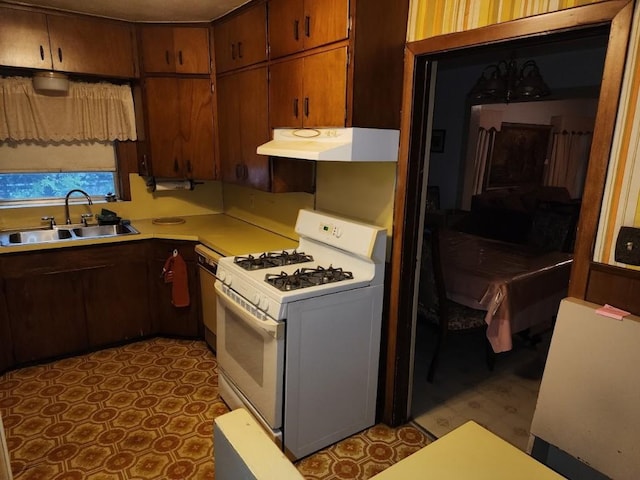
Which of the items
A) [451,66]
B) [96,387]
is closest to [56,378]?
[96,387]

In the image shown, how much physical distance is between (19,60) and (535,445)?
3709mm

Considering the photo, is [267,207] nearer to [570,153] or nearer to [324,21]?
[324,21]

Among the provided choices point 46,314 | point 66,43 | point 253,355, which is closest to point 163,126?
point 66,43

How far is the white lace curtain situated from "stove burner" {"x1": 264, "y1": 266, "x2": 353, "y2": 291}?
2.22 meters

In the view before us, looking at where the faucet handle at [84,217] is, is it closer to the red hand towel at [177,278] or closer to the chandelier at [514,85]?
the red hand towel at [177,278]

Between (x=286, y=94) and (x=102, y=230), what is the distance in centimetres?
201

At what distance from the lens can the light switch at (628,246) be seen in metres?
1.33

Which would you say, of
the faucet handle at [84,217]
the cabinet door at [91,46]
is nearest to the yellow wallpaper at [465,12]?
the cabinet door at [91,46]

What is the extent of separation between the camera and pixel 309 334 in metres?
2.01

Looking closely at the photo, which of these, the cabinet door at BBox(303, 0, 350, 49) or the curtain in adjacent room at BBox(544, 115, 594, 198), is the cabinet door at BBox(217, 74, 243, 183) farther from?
the curtain in adjacent room at BBox(544, 115, 594, 198)

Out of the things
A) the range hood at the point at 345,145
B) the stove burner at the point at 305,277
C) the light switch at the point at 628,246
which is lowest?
the stove burner at the point at 305,277

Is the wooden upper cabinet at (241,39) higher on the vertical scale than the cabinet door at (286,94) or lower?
higher

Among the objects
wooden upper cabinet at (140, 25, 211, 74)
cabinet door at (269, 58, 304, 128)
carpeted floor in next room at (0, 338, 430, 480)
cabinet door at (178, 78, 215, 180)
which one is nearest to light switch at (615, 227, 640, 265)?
carpeted floor in next room at (0, 338, 430, 480)

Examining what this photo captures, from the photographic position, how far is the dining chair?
9.12ft
